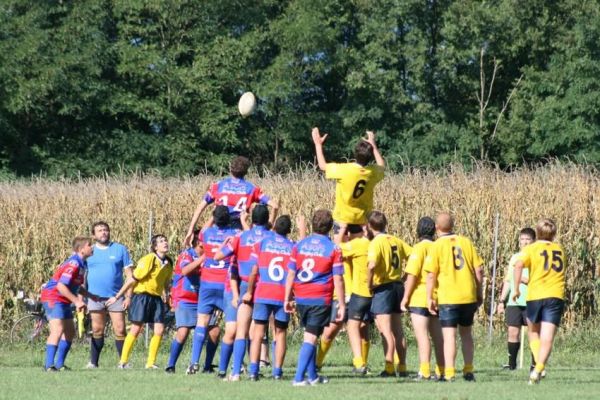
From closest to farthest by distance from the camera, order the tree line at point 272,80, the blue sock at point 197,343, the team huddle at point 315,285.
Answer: the team huddle at point 315,285 → the blue sock at point 197,343 → the tree line at point 272,80

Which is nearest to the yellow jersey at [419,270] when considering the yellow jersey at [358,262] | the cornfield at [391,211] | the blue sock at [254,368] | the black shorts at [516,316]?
the yellow jersey at [358,262]

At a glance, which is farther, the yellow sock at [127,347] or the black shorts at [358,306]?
the yellow sock at [127,347]

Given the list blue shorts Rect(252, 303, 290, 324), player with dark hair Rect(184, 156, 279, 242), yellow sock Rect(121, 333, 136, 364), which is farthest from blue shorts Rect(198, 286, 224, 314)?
yellow sock Rect(121, 333, 136, 364)

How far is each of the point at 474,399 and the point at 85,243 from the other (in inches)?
260

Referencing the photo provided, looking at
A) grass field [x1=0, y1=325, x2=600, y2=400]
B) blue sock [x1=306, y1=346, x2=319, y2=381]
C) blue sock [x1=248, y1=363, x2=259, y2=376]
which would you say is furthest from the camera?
blue sock [x1=248, y1=363, x2=259, y2=376]

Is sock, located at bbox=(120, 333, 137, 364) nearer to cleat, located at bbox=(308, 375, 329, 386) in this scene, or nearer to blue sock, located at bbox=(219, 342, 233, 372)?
blue sock, located at bbox=(219, 342, 233, 372)

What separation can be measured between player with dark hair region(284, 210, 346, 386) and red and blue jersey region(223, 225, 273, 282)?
0.98 m

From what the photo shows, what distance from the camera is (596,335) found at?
21578mm

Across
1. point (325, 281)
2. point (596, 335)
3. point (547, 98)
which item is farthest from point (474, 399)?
point (547, 98)

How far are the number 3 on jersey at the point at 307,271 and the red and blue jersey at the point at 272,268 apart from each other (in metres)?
0.43

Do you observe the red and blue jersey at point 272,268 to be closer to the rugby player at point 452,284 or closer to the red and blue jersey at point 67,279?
the rugby player at point 452,284

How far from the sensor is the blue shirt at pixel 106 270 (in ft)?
61.1

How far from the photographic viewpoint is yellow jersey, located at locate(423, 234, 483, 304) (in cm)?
1456

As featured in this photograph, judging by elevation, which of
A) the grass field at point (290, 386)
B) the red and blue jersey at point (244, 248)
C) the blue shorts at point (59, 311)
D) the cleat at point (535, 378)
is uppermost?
the red and blue jersey at point (244, 248)
